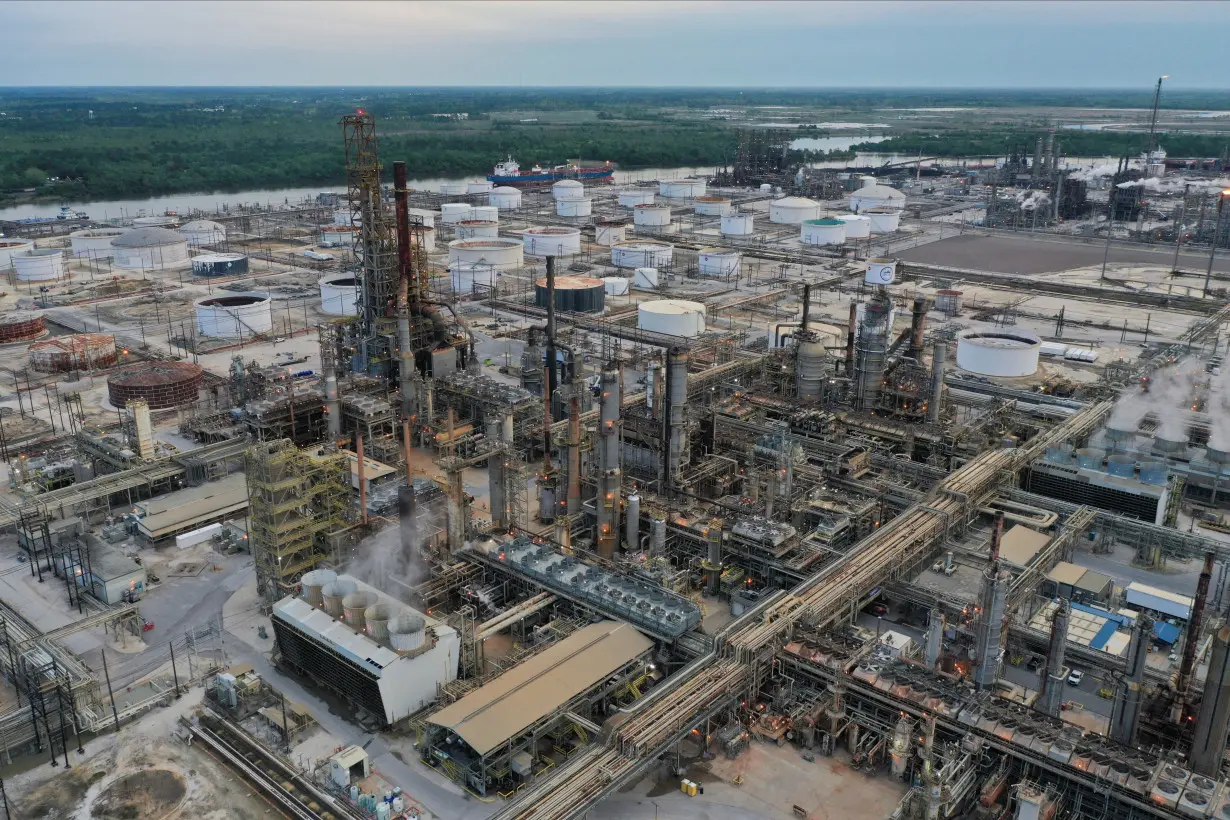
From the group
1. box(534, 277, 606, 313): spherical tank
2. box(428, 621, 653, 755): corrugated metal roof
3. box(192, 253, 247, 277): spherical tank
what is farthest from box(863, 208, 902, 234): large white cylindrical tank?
box(428, 621, 653, 755): corrugated metal roof

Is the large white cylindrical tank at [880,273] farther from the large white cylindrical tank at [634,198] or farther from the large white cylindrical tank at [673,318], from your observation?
the large white cylindrical tank at [634,198]

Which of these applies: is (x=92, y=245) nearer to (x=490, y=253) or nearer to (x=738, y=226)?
(x=490, y=253)

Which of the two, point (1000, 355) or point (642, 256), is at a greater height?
point (642, 256)

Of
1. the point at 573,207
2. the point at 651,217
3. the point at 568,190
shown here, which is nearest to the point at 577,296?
the point at 651,217

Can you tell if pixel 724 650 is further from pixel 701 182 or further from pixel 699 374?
pixel 701 182

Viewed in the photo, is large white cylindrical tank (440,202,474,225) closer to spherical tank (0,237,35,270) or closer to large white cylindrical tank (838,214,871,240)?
spherical tank (0,237,35,270)

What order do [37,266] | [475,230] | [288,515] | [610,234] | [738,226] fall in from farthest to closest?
[738,226], [610,234], [475,230], [37,266], [288,515]
